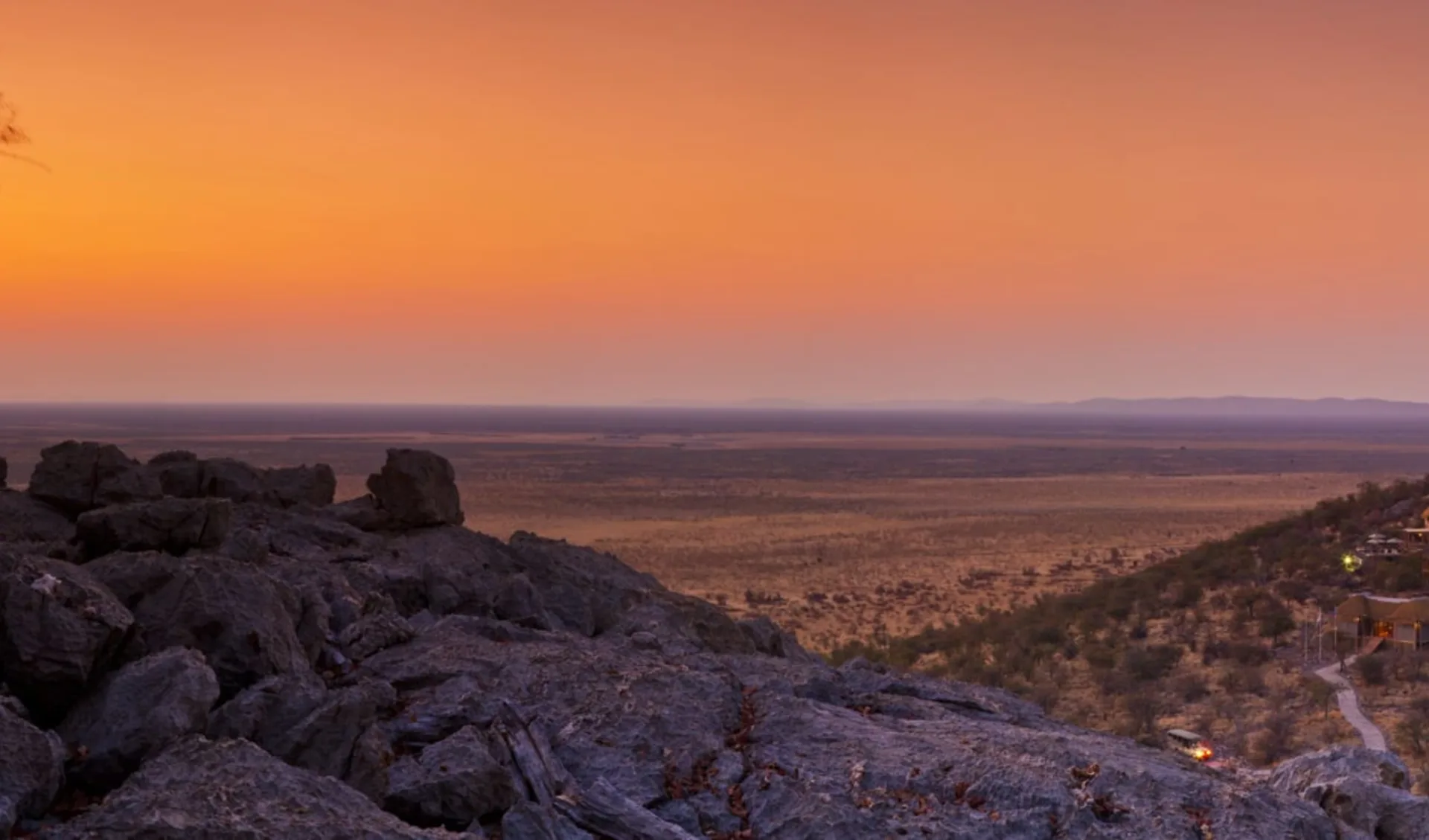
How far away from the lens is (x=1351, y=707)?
27.6 metres

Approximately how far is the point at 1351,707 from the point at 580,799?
79.9 feet

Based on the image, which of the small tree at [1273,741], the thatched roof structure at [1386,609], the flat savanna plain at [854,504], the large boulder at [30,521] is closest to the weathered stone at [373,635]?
the large boulder at [30,521]

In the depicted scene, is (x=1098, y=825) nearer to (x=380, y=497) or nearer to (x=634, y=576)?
(x=634, y=576)

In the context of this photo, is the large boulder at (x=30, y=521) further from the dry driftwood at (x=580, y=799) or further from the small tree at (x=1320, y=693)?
the small tree at (x=1320, y=693)

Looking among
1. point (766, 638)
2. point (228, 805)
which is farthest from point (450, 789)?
point (766, 638)

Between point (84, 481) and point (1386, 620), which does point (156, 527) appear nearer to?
point (84, 481)

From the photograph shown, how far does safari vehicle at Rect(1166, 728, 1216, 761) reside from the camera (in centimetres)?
1631

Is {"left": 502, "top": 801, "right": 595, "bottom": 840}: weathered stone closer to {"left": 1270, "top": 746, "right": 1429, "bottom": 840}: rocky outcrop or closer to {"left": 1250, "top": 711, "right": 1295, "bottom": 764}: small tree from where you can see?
{"left": 1270, "top": 746, "right": 1429, "bottom": 840}: rocky outcrop

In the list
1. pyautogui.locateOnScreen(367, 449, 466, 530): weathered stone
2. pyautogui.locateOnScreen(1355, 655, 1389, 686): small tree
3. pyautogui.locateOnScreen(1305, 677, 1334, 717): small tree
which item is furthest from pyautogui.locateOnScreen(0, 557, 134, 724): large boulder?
pyautogui.locateOnScreen(1355, 655, 1389, 686): small tree

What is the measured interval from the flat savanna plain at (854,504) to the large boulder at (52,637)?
32516 mm

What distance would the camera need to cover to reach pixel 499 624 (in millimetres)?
14125

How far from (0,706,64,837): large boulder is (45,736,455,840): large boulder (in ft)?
1.45

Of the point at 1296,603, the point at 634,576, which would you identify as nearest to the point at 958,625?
the point at 1296,603

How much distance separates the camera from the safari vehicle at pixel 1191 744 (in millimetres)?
16312
